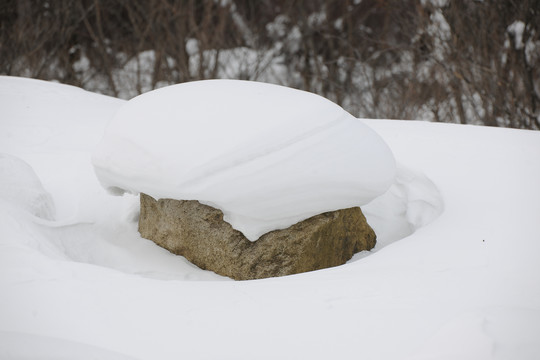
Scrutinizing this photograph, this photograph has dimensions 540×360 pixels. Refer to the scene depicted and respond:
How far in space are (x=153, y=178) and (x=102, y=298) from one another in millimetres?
531

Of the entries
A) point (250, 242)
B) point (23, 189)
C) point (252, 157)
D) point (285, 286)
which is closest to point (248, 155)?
point (252, 157)

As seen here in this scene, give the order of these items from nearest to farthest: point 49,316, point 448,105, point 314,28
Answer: point 49,316, point 448,105, point 314,28

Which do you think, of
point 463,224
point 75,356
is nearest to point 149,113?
point 75,356

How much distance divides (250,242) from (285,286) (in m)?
0.44

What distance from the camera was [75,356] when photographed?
53.4 inches

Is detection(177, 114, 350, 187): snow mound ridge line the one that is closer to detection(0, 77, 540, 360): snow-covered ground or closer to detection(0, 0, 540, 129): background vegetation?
detection(0, 77, 540, 360): snow-covered ground

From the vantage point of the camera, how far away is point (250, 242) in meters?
2.09

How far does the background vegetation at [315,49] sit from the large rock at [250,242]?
270 cm

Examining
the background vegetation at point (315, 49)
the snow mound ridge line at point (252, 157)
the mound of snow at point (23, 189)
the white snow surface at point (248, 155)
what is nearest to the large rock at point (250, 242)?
the white snow surface at point (248, 155)

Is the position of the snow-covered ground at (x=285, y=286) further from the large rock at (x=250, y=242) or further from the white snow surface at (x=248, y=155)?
the white snow surface at (x=248, y=155)

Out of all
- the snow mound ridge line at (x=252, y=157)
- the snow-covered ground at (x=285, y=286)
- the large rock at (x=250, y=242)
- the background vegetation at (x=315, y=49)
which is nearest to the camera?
the snow-covered ground at (x=285, y=286)

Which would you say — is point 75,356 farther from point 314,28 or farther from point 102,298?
point 314,28

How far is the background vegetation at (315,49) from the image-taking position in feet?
14.5

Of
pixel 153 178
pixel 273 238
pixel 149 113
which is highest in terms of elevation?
pixel 149 113
